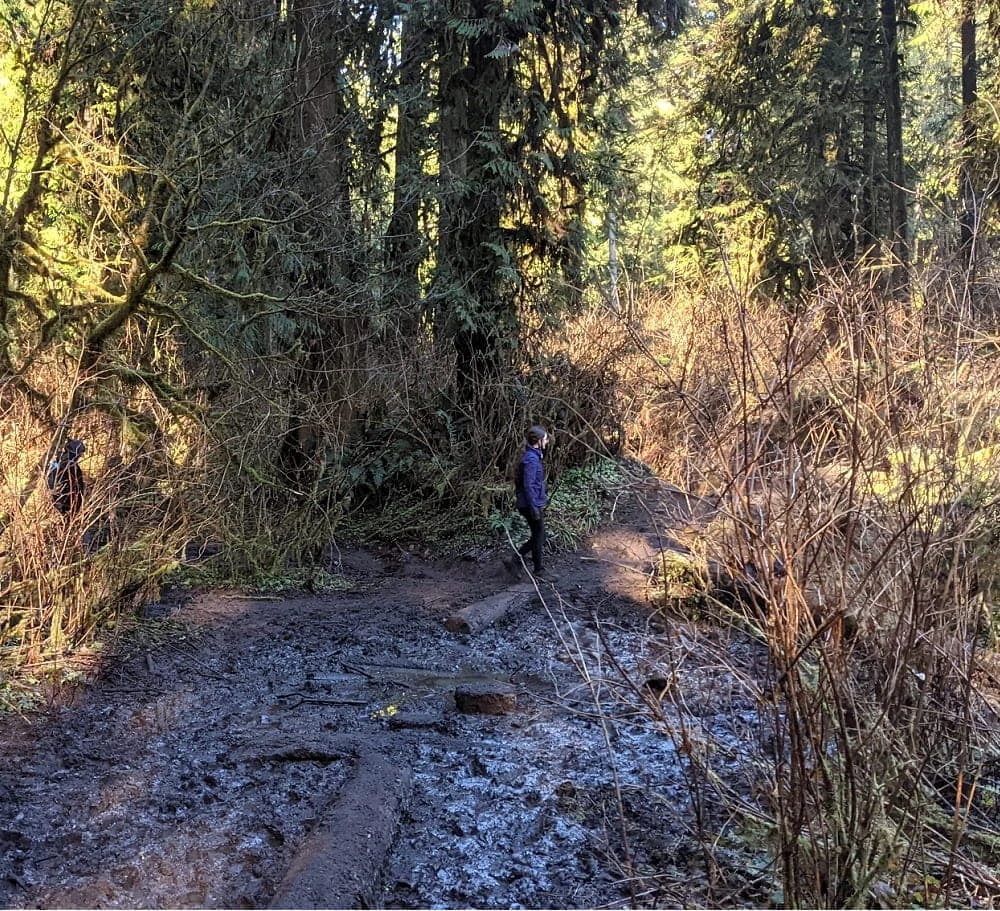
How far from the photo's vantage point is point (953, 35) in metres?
18.3

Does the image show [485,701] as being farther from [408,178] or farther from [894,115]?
[894,115]

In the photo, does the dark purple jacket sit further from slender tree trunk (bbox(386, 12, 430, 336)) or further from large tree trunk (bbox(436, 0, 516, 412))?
slender tree trunk (bbox(386, 12, 430, 336))

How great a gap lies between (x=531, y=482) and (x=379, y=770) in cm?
462

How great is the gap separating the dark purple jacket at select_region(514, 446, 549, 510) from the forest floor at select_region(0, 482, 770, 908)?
61.7 inches

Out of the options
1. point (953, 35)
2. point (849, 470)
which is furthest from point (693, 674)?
point (953, 35)

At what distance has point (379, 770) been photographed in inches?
191

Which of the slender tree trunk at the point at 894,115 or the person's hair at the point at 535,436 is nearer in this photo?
the person's hair at the point at 535,436

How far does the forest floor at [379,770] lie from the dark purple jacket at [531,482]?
157 cm

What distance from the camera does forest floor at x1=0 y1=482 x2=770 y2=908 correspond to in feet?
11.9

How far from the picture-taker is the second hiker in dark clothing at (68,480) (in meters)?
6.27

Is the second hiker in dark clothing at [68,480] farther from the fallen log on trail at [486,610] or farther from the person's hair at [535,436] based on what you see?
the person's hair at [535,436]

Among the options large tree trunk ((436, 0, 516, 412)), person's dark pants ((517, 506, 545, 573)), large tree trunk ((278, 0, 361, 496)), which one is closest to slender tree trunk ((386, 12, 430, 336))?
large tree trunk ((436, 0, 516, 412))

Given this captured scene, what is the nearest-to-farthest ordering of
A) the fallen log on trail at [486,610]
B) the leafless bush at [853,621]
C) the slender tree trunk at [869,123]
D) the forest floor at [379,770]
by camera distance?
the leafless bush at [853,621] → the forest floor at [379,770] → the fallen log on trail at [486,610] → the slender tree trunk at [869,123]

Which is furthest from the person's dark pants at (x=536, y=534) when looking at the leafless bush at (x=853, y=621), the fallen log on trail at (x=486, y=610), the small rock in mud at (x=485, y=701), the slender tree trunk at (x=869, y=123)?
the slender tree trunk at (x=869, y=123)
